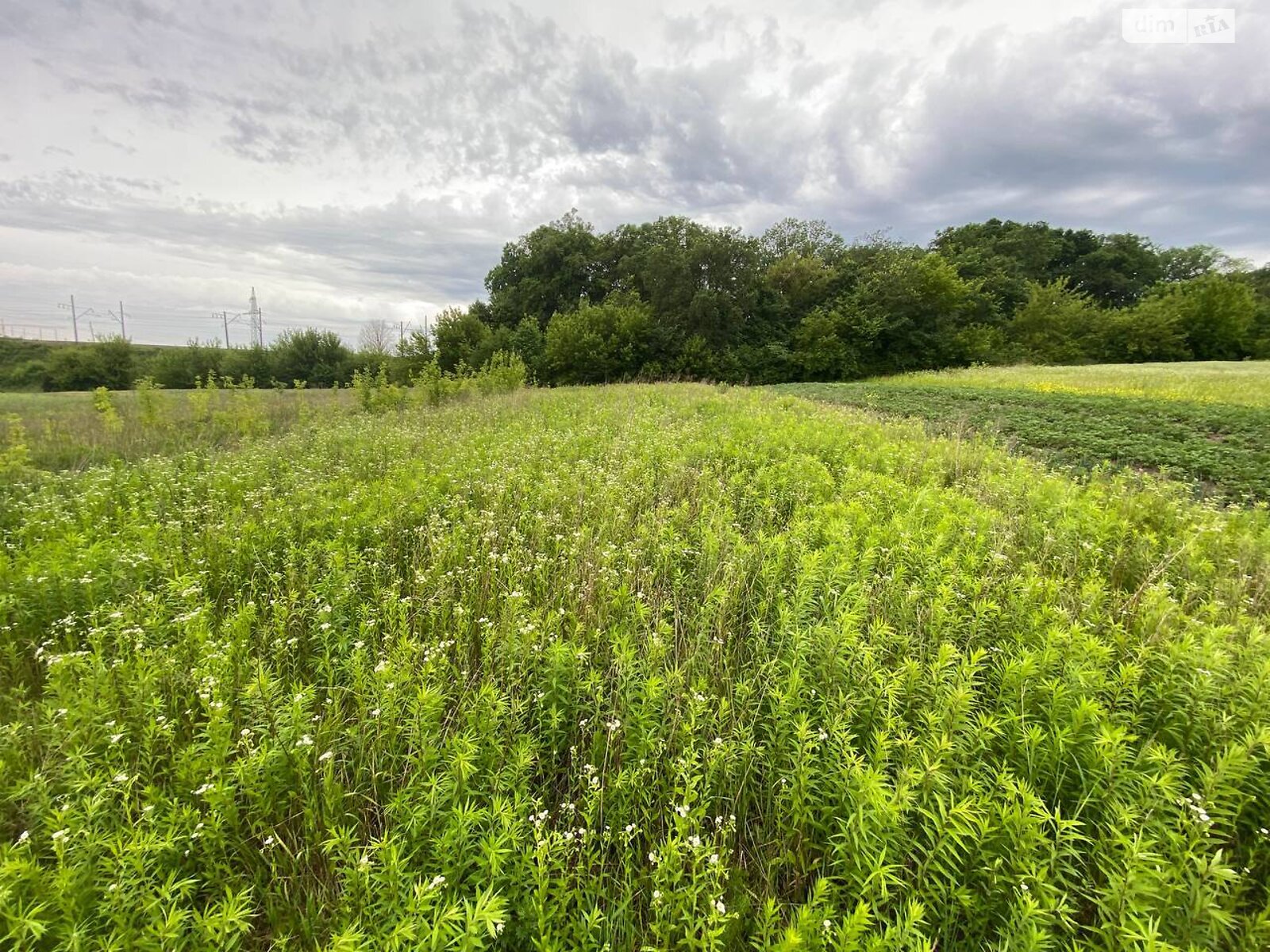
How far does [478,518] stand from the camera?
170 inches

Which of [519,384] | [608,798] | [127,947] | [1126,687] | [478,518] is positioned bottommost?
[608,798]

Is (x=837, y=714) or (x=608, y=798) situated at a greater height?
(x=837, y=714)

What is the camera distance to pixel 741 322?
1506 inches

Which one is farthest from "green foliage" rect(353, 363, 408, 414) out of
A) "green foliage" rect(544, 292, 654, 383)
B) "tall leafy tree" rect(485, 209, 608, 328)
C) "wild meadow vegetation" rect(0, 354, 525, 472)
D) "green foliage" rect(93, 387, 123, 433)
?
"tall leafy tree" rect(485, 209, 608, 328)

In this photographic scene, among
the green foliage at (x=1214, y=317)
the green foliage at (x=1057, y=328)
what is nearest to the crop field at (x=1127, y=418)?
the green foliage at (x=1057, y=328)

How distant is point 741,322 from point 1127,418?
95.4 ft

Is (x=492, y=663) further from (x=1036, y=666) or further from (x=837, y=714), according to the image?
(x=1036, y=666)

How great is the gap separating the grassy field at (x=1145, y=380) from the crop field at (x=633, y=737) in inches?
699

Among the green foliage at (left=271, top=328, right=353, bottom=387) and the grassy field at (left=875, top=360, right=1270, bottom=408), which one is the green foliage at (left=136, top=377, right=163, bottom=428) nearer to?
the grassy field at (left=875, top=360, right=1270, bottom=408)

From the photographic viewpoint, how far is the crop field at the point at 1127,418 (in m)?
7.57

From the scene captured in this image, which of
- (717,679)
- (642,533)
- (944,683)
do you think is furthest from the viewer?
(642,533)

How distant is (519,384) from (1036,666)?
773 inches

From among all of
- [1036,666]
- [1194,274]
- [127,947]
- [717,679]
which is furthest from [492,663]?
[1194,274]

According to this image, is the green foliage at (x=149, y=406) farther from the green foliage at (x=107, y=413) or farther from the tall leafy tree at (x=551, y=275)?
the tall leafy tree at (x=551, y=275)
